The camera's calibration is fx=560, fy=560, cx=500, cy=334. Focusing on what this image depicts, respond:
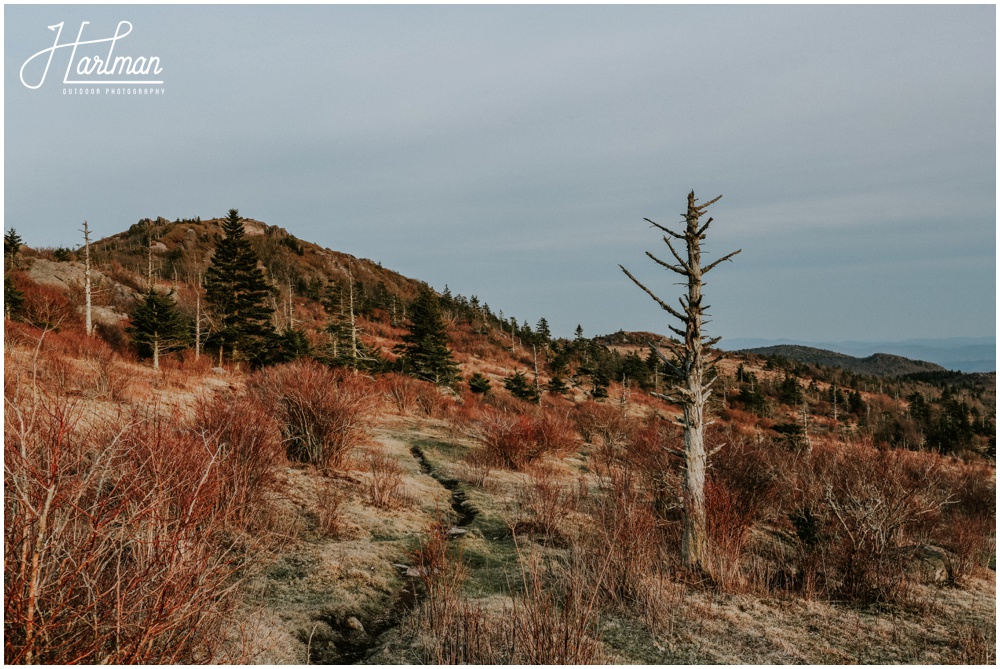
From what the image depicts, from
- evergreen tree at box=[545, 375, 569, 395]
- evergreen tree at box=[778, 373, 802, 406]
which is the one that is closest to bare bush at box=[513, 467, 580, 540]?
evergreen tree at box=[545, 375, 569, 395]

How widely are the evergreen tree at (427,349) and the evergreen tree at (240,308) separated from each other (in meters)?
7.35

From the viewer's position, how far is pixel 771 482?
10.7 meters

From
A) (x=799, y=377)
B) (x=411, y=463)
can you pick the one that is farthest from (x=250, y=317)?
(x=799, y=377)

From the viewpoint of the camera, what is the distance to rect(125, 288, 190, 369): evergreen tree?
22.4 m

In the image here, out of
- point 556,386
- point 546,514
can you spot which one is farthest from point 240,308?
point 546,514

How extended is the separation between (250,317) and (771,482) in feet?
90.1

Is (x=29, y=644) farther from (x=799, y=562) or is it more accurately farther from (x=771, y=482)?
(x=771, y=482)

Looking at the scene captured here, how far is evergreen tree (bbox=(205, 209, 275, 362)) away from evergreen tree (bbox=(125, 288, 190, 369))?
5724mm

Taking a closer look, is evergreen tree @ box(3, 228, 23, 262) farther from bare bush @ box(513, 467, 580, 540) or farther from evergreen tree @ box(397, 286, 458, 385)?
Answer: bare bush @ box(513, 467, 580, 540)

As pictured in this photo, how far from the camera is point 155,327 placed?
2262 cm

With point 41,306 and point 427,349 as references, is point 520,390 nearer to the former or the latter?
point 427,349

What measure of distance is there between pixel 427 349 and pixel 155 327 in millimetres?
13016

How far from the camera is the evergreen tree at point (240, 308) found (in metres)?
29.8

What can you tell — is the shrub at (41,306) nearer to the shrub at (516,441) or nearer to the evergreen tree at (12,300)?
the evergreen tree at (12,300)
